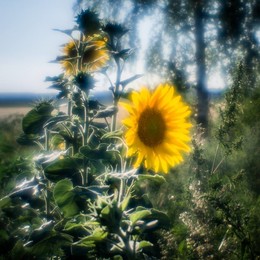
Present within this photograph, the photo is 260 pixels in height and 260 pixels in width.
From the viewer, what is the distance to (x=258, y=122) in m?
4.53

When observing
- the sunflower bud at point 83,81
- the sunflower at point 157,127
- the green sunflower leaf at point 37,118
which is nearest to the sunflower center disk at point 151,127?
the sunflower at point 157,127

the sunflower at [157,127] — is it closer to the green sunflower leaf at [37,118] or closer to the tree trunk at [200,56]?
the green sunflower leaf at [37,118]

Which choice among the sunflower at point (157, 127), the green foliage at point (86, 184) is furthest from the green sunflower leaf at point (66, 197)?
the sunflower at point (157, 127)

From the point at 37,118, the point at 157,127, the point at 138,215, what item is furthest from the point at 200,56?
the point at 138,215

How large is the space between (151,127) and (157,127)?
4 cm

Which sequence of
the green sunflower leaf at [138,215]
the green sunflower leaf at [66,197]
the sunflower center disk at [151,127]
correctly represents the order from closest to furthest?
the green sunflower leaf at [138,215] → the green sunflower leaf at [66,197] → the sunflower center disk at [151,127]

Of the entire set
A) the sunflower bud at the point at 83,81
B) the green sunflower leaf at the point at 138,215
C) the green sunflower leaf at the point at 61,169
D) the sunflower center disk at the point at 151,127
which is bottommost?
the green sunflower leaf at the point at 138,215

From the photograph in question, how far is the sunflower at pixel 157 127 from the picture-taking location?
1.11 m

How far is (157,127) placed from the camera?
4.20 feet

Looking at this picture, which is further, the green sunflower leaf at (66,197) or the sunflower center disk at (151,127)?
the sunflower center disk at (151,127)

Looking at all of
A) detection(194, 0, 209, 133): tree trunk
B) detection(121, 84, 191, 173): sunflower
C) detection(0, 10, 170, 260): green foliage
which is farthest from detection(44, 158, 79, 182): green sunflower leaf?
detection(194, 0, 209, 133): tree trunk

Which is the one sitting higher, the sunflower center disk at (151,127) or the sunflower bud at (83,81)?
the sunflower bud at (83,81)

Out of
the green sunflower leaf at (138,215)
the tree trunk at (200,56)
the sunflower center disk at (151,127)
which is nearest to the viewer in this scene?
the green sunflower leaf at (138,215)

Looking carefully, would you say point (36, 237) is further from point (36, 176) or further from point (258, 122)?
point (258, 122)
